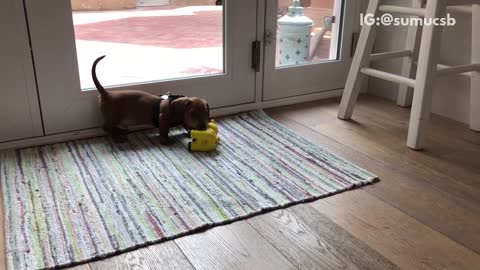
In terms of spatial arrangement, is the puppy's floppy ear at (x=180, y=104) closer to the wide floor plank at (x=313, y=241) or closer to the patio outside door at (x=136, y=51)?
the patio outside door at (x=136, y=51)

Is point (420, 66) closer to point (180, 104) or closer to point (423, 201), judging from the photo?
point (423, 201)

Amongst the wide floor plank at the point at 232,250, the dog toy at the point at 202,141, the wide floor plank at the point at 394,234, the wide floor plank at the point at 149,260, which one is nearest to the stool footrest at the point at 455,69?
the wide floor plank at the point at 394,234

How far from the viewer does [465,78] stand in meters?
1.96

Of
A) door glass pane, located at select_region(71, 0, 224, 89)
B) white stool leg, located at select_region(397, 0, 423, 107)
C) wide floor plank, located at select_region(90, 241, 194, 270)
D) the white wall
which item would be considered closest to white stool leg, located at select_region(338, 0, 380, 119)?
white stool leg, located at select_region(397, 0, 423, 107)

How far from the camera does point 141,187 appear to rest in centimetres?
139

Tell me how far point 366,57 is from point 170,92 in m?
0.80

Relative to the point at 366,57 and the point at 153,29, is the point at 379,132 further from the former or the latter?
the point at 153,29

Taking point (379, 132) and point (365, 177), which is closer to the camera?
point (365, 177)

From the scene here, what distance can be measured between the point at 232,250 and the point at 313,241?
0.20 metres

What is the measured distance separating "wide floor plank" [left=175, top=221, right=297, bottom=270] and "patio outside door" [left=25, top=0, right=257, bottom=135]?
0.84m

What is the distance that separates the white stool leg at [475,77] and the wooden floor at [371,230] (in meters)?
0.24

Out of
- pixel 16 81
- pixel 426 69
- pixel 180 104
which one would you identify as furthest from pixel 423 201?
pixel 16 81

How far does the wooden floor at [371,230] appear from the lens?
107 centimetres

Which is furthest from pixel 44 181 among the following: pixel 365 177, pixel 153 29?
pixel 365 177
